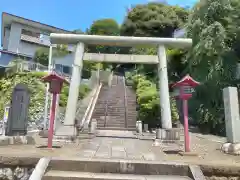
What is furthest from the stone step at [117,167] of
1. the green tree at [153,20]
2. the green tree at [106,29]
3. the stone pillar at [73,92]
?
the green tree at [106,29]

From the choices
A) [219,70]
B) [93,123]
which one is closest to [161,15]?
[219,70]

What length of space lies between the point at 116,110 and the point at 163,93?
10014mm

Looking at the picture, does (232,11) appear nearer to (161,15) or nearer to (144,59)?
(144,59)

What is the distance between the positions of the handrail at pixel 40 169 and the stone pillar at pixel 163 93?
649 cm

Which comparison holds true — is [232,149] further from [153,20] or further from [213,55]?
[153,20]

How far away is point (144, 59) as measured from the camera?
448 inches

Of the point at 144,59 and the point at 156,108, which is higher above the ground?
the point at 144,59

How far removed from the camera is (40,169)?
4605 mm

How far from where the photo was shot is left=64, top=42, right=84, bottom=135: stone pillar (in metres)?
10.0

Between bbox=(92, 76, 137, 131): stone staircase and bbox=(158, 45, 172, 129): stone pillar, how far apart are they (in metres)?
7.28

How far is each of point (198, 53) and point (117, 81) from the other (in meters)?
16.6

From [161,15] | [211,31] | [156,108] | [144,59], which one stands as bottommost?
[156,108]

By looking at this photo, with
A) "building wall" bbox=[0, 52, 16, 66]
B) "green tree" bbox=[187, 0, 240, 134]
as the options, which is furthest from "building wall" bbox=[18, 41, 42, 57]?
"green tree" bbox=[187, 0, 240, 134]

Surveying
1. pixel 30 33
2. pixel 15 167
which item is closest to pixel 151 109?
pixel 15 167
